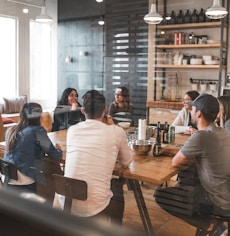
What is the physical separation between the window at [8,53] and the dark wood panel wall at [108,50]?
562 millimetres

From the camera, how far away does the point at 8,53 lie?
4441mm

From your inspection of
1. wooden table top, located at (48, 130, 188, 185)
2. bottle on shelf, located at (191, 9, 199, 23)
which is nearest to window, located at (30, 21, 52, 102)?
bottle on shelf, located at (191, 9, 199, 23)

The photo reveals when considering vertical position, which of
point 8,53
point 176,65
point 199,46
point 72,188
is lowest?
point 72,188

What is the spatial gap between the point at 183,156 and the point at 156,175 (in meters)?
0.20

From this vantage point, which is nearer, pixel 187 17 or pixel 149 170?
pixel 149 170

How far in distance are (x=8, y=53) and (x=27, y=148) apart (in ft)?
7.93

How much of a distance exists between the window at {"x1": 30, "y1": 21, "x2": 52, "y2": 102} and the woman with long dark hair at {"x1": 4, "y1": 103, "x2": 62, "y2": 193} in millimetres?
1942

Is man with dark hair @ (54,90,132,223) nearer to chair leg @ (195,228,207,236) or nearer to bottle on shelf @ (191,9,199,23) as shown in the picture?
chair leg @ (195,228,207,236)

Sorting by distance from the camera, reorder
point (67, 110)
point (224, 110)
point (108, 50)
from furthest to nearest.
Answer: point (108, 50)
point (67, 110)
point (224, 110)

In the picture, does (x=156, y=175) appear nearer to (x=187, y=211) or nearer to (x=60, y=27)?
(x=187, y=211)

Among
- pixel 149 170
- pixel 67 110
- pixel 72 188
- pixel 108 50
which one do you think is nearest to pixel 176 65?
pixel 108 50

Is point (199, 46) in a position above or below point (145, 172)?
above

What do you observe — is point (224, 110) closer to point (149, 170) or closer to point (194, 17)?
point (149, 170)

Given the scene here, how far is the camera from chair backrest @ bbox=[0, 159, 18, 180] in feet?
7.07
